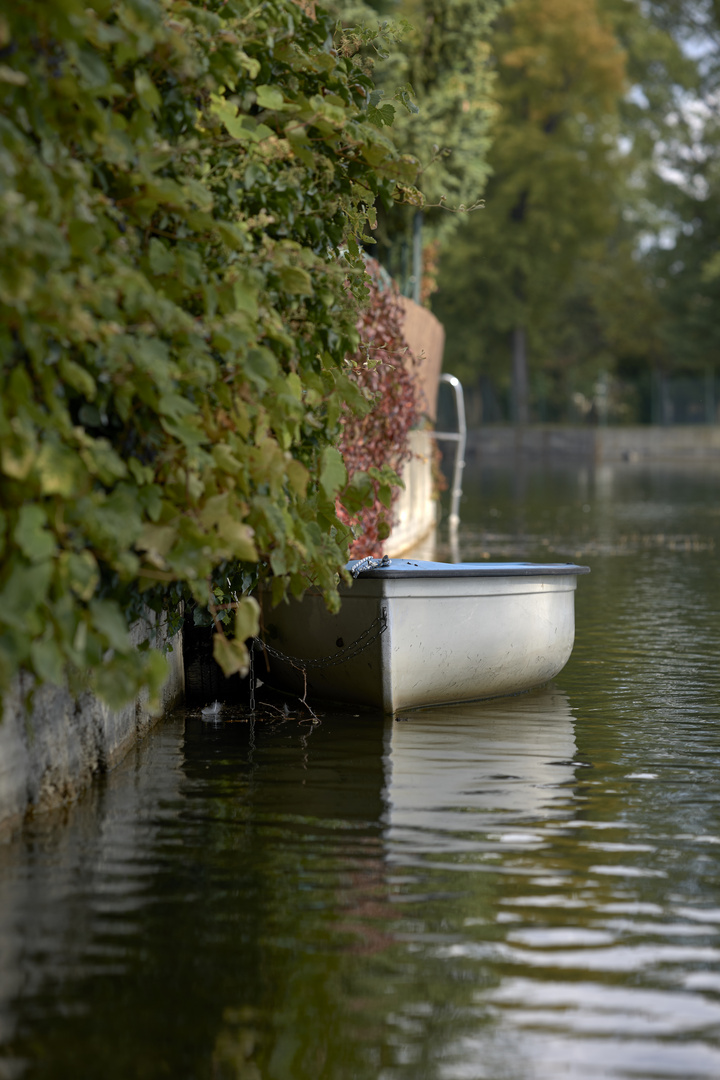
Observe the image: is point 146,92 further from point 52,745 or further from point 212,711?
point 212,711

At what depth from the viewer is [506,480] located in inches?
1649

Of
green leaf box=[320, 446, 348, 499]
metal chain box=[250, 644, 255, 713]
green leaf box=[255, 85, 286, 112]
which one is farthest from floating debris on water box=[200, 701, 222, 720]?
green leaf box=[255, 85, 286, 112]

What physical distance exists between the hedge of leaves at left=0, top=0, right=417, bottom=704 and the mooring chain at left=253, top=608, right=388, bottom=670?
1554mm

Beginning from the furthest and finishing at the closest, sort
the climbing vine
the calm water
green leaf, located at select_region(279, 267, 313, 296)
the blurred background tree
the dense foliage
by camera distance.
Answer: the blurred background tree → the dense foliage → the climbing vine → green leaf, located at select_region(279, 267, 313, 296) → the calm water

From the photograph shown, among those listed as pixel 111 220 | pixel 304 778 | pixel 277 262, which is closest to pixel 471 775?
pixel 304 778

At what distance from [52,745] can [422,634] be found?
2674 mm

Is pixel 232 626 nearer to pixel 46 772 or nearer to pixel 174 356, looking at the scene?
pixel 46 772

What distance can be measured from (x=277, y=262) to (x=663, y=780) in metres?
3.05

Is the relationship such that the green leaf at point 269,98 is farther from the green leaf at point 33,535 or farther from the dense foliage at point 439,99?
the dense foliage at point 439,99

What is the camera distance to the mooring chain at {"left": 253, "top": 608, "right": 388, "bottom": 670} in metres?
8.25

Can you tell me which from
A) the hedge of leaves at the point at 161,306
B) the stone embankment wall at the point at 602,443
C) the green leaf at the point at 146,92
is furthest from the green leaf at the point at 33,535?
the stone embankment wall at the point at 602,443

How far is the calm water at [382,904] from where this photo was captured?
4.00m

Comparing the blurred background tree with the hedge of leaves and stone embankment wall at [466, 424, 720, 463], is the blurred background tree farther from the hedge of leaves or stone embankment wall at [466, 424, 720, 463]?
the hedge of leaves

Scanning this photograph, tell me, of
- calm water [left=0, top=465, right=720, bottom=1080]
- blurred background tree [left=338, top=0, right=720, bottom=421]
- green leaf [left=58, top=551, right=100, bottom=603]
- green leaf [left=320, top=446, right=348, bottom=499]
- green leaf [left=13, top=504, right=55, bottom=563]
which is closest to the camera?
calm water [left=0, top=465, right=720, bottom=1080]
